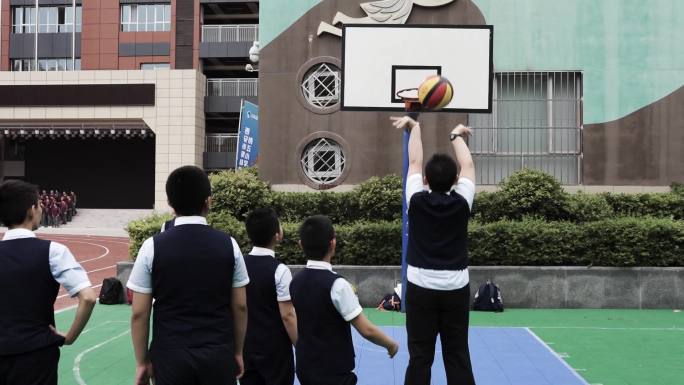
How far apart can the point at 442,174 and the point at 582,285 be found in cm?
783

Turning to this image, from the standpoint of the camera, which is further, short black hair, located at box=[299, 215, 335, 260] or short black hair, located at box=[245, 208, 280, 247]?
short black hair, located at box=[245, 208, 280, 247]

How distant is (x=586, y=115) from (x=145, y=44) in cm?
3354

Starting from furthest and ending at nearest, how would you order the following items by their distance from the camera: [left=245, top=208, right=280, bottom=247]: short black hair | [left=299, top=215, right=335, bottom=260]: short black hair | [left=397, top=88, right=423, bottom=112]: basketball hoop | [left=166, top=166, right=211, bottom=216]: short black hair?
[left=397, top=88, right=423, bottom=112]: basketball hoop → [left=245, top=208, right=280, bottom=247]: short black hair → [left=299, top=215, right=335, bottom=260]: short black hair → [left=166, top=166, right=211, bottom=216]: short black hair

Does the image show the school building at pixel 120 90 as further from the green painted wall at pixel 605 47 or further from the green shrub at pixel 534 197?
the green shrub at pixel 534 197

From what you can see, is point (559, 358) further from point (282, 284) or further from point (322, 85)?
point (322, 85)

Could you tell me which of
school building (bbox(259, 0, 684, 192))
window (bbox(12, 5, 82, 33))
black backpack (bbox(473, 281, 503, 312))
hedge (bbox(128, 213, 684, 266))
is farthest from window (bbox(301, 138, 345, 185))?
window (bbox(12, 5, 82, 33))

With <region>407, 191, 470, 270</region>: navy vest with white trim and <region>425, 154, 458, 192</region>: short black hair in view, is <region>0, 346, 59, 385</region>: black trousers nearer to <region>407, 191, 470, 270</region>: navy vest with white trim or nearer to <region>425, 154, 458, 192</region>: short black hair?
<region>407, 191, 470, 270</region>: navy vest with white trim

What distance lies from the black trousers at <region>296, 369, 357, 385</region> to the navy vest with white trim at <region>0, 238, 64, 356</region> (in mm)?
1470

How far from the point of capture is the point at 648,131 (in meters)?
13.7

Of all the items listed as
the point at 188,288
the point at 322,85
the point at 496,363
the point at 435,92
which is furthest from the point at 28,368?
the point at 322,85

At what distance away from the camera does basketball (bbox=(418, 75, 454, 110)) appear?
7770 mm

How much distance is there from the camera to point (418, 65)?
10.7 m

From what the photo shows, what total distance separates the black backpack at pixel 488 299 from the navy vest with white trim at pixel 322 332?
7.48 m

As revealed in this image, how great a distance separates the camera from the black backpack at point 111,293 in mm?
11508
